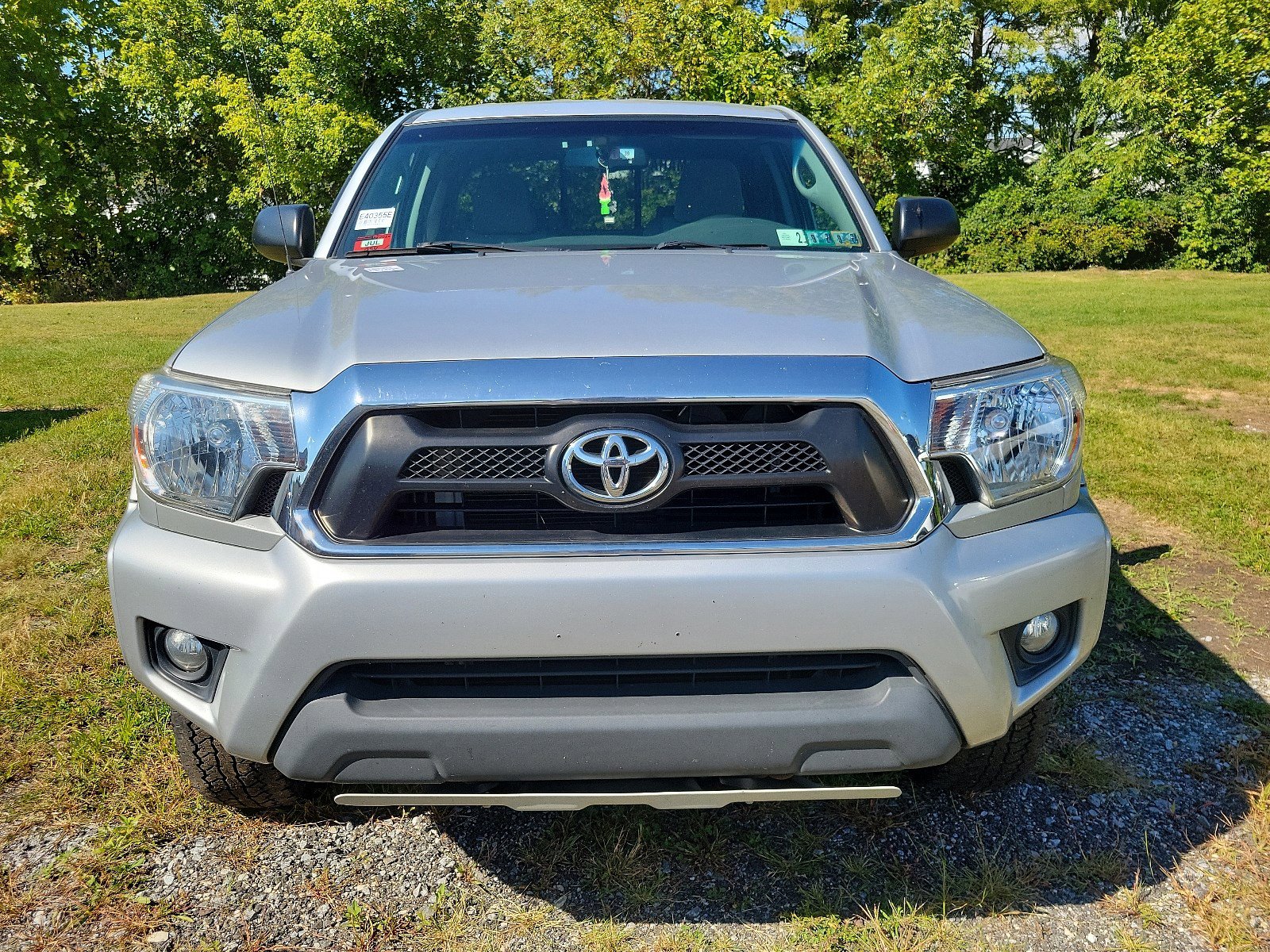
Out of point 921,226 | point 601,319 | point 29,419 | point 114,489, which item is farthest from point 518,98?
point 601,319

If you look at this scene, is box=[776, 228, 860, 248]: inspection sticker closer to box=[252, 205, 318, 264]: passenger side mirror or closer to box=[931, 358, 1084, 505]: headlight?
box=[931, 358, 1084, 505]: headlight

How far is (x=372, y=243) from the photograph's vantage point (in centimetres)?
301

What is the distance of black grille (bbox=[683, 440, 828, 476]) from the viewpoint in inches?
73.4

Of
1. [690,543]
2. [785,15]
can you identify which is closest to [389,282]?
[690,543]

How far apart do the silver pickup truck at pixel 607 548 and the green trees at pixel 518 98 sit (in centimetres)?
1961

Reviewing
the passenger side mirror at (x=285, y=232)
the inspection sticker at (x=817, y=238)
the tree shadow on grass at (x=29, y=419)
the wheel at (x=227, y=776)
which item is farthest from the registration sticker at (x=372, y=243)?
the tree shadow on grass at (x=29, y=419)

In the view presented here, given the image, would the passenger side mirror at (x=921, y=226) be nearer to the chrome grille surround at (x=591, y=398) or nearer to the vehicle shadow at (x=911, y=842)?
the chrome grille surround at (x=591, y=398)

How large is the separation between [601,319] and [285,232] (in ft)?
5.51

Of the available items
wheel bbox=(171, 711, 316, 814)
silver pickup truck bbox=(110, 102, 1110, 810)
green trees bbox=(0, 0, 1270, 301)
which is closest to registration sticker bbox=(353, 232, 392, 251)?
silver pickup truck bbox=(110, 102, 1110, 810)

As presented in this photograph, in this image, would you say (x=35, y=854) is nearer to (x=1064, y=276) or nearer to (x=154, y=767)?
(x=154, y=767)

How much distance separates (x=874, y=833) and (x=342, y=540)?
152cm

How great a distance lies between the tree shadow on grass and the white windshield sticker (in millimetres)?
4919

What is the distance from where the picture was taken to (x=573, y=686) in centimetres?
191

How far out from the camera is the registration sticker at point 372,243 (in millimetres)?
2998
